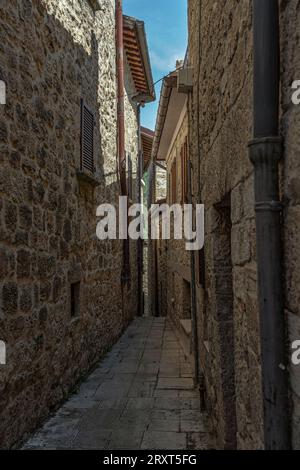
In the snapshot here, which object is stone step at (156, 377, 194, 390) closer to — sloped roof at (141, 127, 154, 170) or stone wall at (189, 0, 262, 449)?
stone wall at (189, 0, 262, 449)

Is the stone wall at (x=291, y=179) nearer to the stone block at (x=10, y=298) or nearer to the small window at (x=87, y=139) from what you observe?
the stone block at (x=10, y=298)

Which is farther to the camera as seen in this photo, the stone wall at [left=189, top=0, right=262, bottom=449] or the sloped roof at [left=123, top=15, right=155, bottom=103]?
the sloped roof at [left=123, top=15, right=155, bottom=103]

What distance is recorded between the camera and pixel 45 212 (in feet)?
12.5

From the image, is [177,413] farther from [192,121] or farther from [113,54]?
[113,54]

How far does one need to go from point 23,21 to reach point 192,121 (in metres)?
2.20

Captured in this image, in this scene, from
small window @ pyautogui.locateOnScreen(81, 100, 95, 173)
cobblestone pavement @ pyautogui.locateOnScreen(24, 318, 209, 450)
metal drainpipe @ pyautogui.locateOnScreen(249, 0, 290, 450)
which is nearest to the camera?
metal drainpipe @ pyautogui.locateOnScreen(249, 0, 290, 450)

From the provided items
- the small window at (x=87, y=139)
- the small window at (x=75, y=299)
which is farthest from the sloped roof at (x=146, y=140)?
the small window at (x=75, y=299)

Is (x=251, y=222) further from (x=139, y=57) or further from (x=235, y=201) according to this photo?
(x=139, y=57)

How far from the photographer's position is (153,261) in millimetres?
16219

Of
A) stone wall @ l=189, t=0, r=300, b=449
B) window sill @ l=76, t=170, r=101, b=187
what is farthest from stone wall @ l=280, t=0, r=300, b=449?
window sill @ l=76, t=170, r=101, b=187

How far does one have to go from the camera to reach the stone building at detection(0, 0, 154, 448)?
3035mm

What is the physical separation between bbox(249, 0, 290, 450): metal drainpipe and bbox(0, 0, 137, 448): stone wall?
80.7 inches

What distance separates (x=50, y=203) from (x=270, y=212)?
9.51ft
